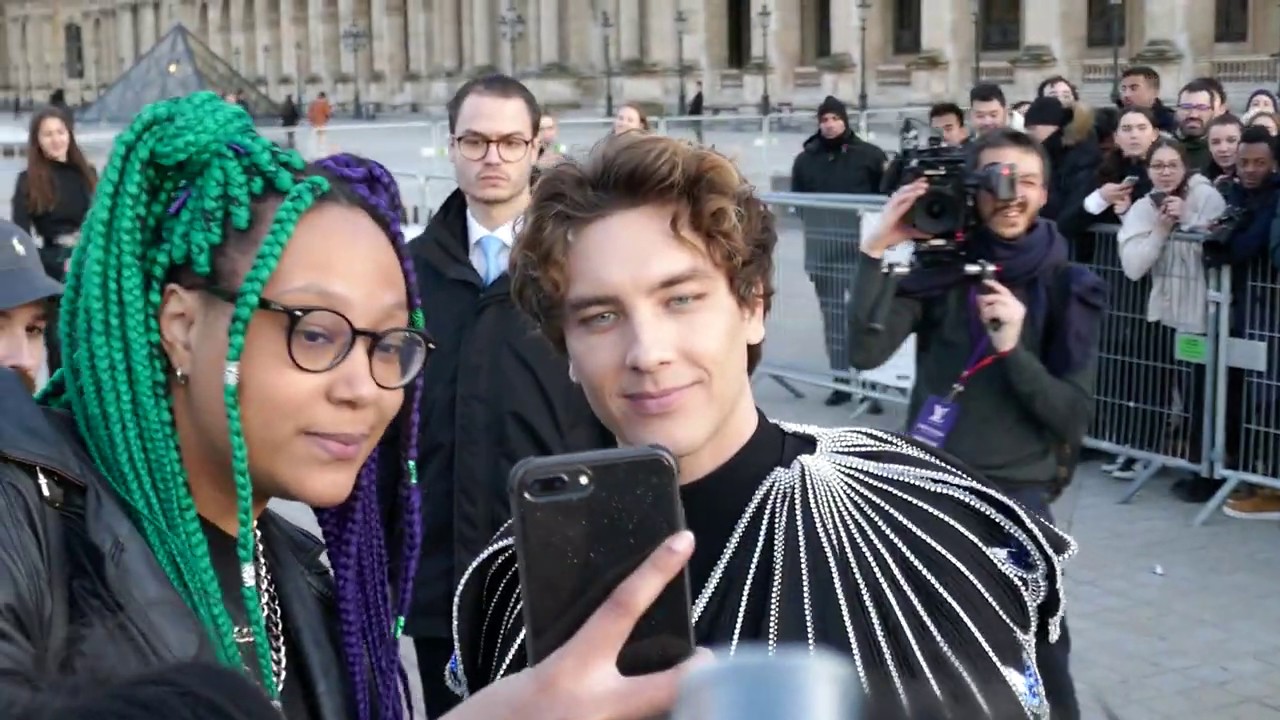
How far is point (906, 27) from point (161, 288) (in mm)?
45290

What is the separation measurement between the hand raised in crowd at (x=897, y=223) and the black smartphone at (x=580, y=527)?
3208 mm

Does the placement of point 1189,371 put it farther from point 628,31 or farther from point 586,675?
point 628,31

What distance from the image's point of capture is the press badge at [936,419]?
197 inches

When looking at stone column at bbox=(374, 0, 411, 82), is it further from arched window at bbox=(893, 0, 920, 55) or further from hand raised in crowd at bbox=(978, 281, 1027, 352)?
hand raised in crowd at bbox=(978, 281, 1027, 352)

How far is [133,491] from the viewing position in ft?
6.04

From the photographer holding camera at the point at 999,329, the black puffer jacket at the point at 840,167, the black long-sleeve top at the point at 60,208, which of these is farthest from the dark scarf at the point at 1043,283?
the black puffer jacket at the point at 840,167

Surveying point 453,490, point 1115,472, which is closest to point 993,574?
point 453,490

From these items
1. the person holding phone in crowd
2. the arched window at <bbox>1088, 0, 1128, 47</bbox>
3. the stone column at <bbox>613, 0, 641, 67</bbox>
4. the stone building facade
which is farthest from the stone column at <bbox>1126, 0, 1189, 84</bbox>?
the person holding phone in crowd

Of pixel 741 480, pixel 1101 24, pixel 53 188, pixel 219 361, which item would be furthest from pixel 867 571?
pixel 1101 24

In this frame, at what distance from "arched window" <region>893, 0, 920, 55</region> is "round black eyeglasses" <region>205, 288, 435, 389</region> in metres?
44.6

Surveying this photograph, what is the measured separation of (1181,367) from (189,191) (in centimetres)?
731

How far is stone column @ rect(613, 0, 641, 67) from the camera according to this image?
5203 centimetres

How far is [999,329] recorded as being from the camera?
4941 mm

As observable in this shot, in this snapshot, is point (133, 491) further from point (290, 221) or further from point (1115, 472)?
point (1115, 472)
